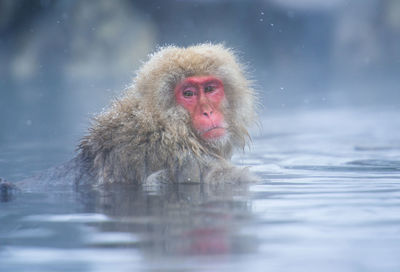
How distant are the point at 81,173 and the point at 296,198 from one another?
1.58 m

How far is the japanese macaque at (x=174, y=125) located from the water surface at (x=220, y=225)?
0.18m

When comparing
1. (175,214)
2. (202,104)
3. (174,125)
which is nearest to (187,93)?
(202,104)

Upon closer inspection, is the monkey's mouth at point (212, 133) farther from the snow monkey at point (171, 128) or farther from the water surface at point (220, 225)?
the water surface at point (220, 225)

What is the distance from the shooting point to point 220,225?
3.21 meters

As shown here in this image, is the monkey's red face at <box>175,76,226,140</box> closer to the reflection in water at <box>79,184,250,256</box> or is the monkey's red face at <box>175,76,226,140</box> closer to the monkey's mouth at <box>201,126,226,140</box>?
the monkey's mouth at <box>201,126,226,140</box>

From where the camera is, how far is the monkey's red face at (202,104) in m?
4.96

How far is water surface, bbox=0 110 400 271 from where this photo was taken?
261cm

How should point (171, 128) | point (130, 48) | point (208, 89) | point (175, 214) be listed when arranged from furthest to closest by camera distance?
point (130, 48), point (208, 89), point (171, 128), point (175, 214)

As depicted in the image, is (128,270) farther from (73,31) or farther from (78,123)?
(73,31)

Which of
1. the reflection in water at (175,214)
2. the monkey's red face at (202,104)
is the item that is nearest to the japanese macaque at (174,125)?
the monkey's red face at (202,104)

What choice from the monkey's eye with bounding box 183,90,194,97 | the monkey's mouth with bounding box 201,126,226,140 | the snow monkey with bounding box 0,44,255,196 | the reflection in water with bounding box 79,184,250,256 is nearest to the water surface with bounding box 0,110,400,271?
the reflection in water with bounding box 79,184,250,256

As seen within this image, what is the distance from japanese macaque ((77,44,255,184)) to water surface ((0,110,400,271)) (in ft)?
0.60

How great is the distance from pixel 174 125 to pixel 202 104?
266mm

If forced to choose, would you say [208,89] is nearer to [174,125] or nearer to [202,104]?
[202,104]
